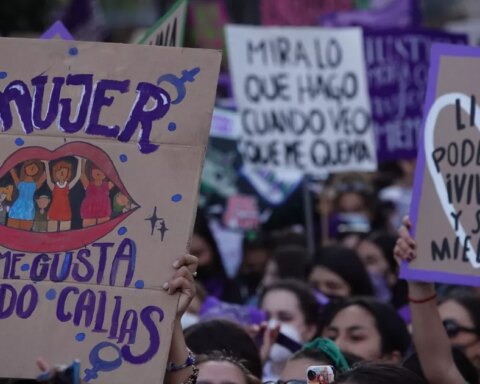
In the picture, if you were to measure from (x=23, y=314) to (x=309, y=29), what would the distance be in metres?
5.96

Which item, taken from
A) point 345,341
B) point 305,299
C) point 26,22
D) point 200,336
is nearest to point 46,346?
point 200,336

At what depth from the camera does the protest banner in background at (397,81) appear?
9117 millimetres

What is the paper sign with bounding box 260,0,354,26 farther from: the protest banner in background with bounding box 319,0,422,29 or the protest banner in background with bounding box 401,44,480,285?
the protest banner in background with bounding box 401,44,480,285

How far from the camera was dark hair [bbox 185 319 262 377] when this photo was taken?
15.6 feet

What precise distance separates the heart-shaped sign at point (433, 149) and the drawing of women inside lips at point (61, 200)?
1301mm

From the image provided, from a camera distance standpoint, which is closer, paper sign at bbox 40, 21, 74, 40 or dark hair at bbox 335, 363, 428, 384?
dark hair at bbox 335, 363, 428, 384

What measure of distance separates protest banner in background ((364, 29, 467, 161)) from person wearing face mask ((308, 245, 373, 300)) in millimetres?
2066

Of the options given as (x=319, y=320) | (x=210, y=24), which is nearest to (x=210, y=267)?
(x=319, y=320)

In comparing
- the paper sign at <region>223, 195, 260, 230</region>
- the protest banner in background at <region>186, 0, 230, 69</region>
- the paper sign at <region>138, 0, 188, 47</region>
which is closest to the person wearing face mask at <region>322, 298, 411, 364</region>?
the paper sign at <region>138, 0, 188, 47</region>

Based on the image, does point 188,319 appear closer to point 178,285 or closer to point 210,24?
point 178,285

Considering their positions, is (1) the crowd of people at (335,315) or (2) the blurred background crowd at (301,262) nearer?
(1) the crowd of people at (335,315)

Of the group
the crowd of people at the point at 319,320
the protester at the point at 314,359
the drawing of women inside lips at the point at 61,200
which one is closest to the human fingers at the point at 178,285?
the crowd of people at the point at 319,320

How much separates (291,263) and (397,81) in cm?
192

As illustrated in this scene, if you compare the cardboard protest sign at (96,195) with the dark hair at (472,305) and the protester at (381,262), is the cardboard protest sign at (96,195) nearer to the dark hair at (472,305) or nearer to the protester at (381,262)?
Result: the dark hair at (472,305)
